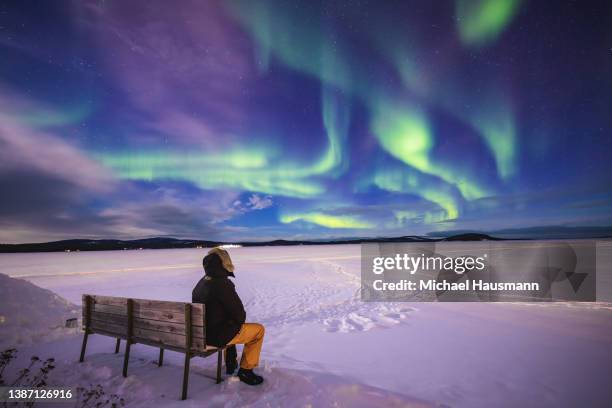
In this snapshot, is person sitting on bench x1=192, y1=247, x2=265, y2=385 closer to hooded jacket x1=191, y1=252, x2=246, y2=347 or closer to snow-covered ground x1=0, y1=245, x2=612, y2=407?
hooded jacket x1=191, y1=252, x2=246, y2=347

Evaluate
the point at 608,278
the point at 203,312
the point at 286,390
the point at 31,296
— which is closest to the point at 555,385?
the point at 286,390

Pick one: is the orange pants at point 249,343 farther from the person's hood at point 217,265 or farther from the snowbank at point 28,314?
the snowbank at point 28,314

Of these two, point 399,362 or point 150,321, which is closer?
point 150,321

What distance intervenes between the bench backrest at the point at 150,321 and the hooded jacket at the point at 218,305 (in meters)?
0.18

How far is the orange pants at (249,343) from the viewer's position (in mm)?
4047

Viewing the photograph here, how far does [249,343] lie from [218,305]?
749 millimetres

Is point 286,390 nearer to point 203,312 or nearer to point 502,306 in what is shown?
point 203,312

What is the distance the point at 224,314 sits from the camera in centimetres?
392

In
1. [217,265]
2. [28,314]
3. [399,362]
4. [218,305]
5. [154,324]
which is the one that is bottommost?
[399,362]

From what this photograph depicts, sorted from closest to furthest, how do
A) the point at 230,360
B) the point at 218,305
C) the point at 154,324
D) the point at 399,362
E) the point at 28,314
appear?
1. the point at 218,305
2. the point at 154,324
3. the point at 230,360
4. the point at 399,362
5. the point at 28,314

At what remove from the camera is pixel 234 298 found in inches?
156

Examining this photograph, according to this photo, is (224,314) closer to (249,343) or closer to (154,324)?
(249,343)

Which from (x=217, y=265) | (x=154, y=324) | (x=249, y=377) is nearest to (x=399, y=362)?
(x=249, y=377)

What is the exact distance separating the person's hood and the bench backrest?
17.8 inches
